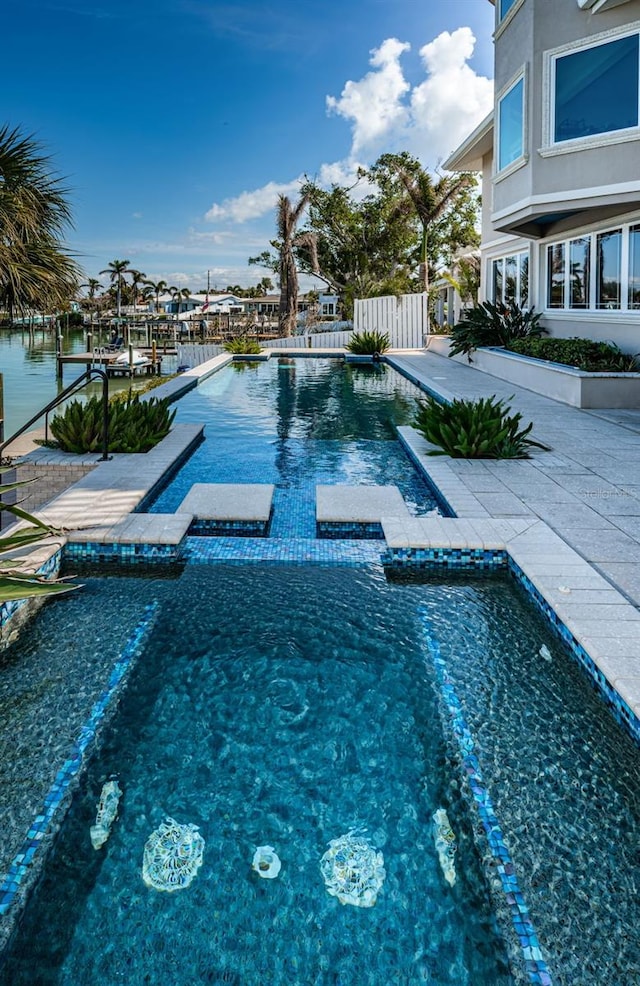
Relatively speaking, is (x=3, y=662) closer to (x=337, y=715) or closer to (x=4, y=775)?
(x=4, y=775)

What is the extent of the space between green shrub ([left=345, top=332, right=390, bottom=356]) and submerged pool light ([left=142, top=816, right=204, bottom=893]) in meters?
18.6

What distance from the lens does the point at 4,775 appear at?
9.17ft

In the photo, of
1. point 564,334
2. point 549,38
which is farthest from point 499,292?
point 549,38

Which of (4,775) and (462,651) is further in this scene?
(462,651)

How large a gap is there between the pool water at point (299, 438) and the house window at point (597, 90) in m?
4.90

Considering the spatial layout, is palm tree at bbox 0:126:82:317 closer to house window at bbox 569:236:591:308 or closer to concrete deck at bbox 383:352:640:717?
concrete deck at bbox 383:352:640:717

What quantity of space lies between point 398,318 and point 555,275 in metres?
9.49

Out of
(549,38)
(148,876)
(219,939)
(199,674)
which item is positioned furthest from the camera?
(549,38)

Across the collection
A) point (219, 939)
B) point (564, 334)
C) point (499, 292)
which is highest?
point (499, 292)

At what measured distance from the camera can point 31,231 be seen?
8562 millimetres

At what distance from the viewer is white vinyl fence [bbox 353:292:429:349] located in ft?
74.9

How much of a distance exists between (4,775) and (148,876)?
0.81 m

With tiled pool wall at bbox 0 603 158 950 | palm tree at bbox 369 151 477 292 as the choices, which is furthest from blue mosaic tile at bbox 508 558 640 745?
palm tree at bbox 369 151 477 292

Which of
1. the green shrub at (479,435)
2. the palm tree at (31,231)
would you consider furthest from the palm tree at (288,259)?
the green shrub at (479,435)
